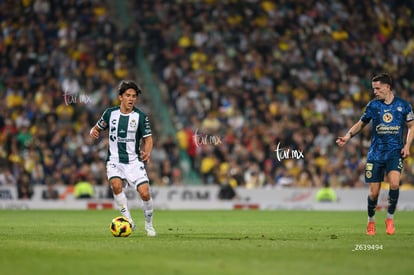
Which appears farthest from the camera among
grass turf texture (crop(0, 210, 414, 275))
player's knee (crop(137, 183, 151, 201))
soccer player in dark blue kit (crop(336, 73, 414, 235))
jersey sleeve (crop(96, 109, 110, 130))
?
soccer player in dark blue kit (crop(336, 73, 414, 235))

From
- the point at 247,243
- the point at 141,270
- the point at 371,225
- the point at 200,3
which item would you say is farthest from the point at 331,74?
the point at 141,270

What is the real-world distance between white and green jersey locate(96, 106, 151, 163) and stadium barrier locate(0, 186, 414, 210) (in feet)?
47.6

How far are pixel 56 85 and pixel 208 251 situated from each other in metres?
20.4

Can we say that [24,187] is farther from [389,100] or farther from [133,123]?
[389,100]

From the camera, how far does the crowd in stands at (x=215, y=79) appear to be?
2903 cm

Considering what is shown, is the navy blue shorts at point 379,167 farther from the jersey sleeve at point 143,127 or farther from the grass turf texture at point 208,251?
the jersey sleeve at point 143,127

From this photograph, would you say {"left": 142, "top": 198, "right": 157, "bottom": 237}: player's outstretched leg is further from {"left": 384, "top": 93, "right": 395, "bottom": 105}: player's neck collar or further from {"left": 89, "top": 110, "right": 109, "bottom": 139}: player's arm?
{"left": 384, "top": 93, "right": 395, "bottom": 105}: player's neck collar

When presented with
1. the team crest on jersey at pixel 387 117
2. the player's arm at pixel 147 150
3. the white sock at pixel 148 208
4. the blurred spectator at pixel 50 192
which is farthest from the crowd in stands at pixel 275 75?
the player's arm at pixel 147 150

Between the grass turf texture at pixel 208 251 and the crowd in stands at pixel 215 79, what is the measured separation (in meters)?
11.7

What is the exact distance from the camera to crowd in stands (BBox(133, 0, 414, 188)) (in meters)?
28.8

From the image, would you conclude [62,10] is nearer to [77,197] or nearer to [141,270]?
[77,197]

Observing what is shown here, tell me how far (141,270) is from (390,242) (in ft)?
16.7

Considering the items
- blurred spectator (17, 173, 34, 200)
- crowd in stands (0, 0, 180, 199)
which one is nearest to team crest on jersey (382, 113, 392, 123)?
crowd in stands (0, 0, 180, 199)

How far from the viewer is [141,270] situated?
9062mm
